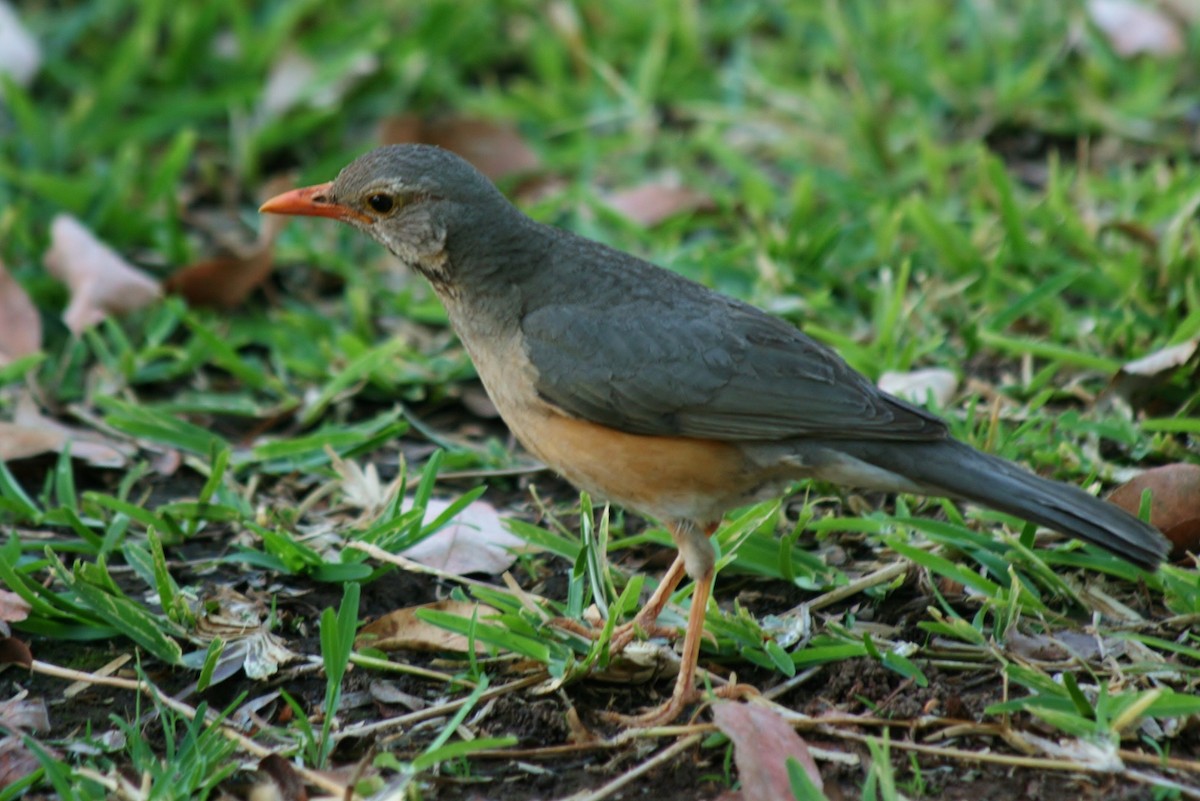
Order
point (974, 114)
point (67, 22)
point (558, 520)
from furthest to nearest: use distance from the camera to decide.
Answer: point (67, 22), point (974, 114), point (558, 520)

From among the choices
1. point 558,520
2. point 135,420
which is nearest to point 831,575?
point 558,520

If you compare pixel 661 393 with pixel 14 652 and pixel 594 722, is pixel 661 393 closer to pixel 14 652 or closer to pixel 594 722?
pixel 594 722

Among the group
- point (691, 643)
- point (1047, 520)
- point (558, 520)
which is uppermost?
point (1047, 520)

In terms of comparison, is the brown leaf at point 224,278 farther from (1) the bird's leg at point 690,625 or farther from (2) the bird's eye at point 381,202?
(1) the bird's leg at point 690,625

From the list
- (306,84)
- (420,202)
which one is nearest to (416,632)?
(420,202)

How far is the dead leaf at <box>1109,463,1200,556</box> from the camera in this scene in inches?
190

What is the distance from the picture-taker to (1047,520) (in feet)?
14.0

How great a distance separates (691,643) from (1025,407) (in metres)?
1.96

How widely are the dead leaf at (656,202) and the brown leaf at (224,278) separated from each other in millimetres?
1669

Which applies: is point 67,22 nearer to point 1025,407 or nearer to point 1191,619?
point 1025,407

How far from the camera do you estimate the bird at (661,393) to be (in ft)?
14.6

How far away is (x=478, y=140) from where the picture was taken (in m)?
7.77

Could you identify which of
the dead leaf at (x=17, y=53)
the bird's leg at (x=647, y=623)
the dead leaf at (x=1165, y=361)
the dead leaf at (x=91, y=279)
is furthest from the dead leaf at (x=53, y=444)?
the dead leaf at (x=1165, y=361)

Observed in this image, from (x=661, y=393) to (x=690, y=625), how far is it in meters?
0.72
